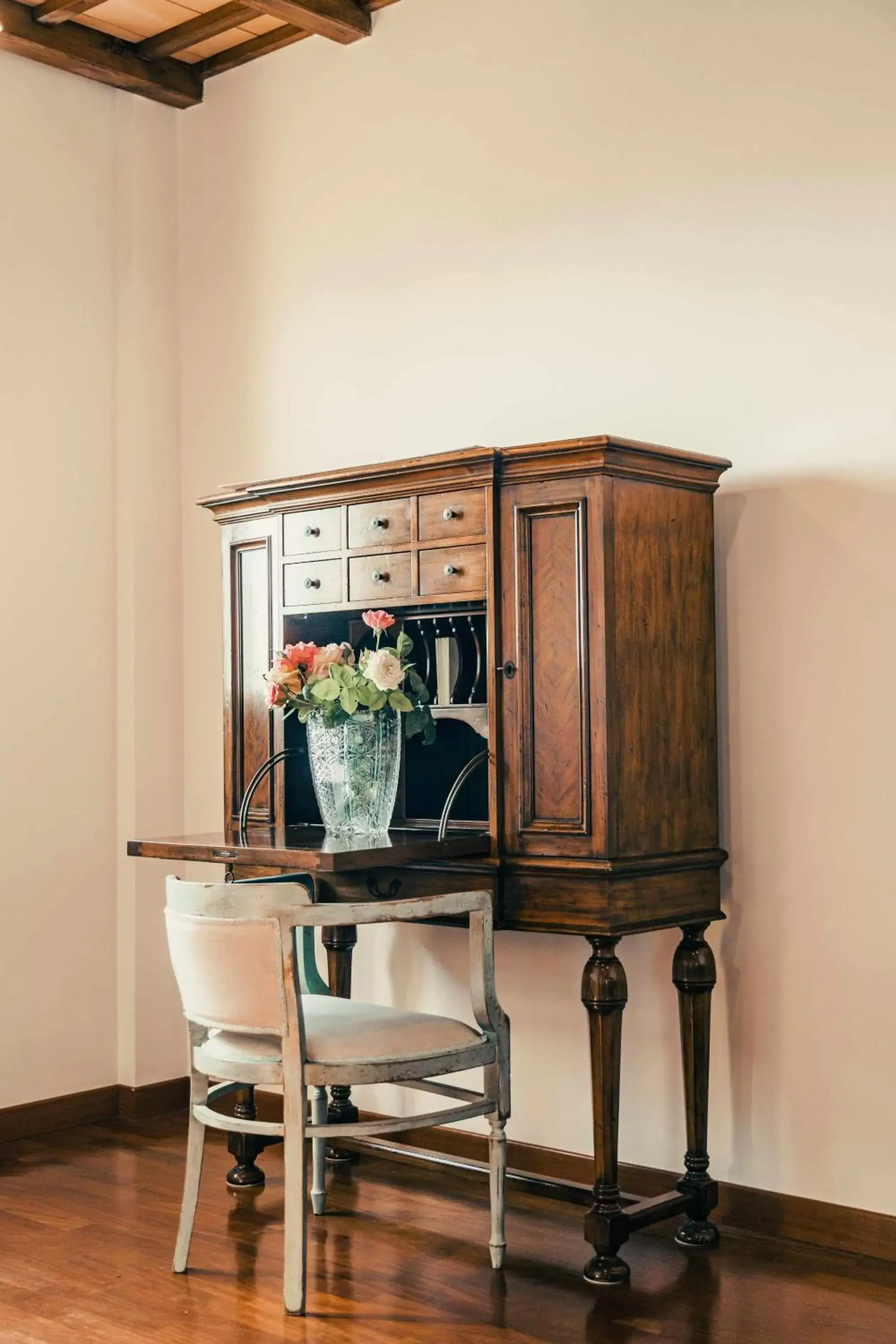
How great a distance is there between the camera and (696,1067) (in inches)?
142

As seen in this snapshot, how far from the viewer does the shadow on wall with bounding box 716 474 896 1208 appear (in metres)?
3.51

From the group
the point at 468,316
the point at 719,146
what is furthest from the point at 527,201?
the point at 719,146

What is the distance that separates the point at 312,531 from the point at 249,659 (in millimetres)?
463

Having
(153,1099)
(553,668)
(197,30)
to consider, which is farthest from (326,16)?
(153,1099)

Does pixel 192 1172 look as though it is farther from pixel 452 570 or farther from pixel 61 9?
pixel 61 9

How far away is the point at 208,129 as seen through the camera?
17.0 feet

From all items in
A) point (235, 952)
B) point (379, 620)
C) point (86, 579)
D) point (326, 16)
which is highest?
point (326, 16)

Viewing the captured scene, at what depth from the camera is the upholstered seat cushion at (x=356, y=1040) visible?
3193 millimetres

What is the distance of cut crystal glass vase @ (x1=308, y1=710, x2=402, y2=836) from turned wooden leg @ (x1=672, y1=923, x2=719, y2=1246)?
2.70 feet

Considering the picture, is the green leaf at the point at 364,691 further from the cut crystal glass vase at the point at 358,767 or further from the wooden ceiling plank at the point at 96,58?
the wooden ceiling plank at the point at 96,58

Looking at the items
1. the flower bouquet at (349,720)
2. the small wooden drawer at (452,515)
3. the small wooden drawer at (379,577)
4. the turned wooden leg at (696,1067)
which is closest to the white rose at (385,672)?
the flower bouquet at (349,720)

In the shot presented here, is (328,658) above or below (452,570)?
below

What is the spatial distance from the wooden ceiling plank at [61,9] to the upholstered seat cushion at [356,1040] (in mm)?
3080

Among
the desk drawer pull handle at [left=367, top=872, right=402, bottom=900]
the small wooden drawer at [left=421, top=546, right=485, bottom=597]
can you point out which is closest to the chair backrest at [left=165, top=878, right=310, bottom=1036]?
the desk drawer pull handle at [left=367, top=872, right=402, bottom=900]
